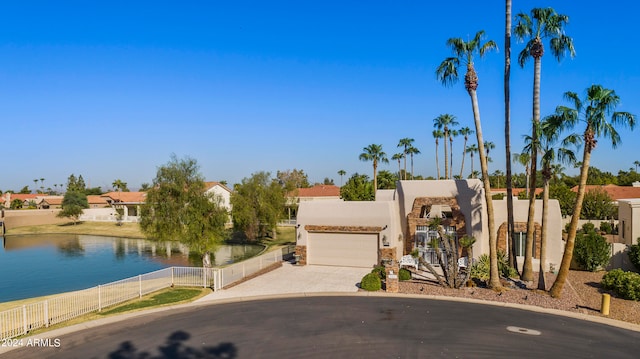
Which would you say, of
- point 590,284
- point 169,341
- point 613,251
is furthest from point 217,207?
point 613,251

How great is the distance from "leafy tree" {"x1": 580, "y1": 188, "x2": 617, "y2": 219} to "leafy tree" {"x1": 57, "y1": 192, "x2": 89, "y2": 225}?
76.1 meters

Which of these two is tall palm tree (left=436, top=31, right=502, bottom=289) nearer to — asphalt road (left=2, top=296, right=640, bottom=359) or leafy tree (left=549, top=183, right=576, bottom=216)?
asphalt road (left=2, top=296, right=640, bottom=359)

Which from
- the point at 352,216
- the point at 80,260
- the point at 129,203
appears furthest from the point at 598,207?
the point at 129,203

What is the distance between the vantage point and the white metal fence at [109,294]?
14.7 m

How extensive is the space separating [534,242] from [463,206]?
461 centimetres

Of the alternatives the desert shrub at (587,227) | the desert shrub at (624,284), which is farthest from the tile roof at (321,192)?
the desert shrub at (624,284)

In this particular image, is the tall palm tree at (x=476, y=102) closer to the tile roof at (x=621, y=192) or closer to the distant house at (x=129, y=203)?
the tile roof at (x=621, y=192)

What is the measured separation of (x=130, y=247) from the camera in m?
47.9

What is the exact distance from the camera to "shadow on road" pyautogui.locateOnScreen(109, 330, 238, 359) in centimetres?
1266

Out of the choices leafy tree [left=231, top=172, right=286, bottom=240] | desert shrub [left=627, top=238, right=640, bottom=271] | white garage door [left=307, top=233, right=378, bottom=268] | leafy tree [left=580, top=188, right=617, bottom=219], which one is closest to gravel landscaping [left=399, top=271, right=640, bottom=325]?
desert shrub [left=627, top=238, right=640, bottom=271]

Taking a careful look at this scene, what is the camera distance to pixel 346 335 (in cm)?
1445

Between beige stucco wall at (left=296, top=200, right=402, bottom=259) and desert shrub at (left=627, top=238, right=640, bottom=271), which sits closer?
desert shrub at (left=627, top=238, right=640, bottom=271)

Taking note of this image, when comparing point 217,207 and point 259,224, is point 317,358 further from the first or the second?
point 259,224

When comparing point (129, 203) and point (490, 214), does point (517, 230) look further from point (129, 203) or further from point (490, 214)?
point (129, 203)
